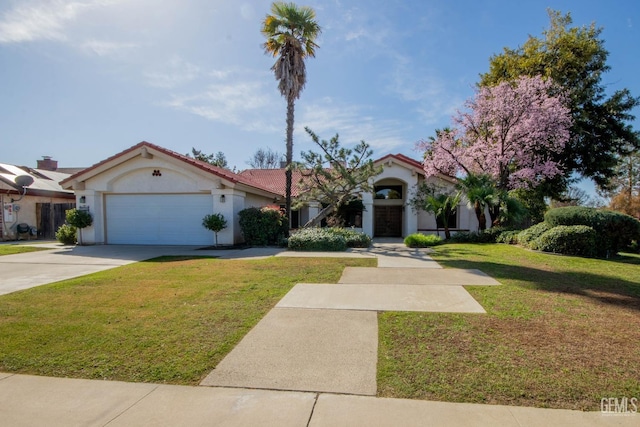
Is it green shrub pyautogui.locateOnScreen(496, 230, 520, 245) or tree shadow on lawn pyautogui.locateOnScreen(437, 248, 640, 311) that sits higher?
green shrub pyautogui.locateOnScreen(496, 230, 520, 245)

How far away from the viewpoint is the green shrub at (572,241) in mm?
11156

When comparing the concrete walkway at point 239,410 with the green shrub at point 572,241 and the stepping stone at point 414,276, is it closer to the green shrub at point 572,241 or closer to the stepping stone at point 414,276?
the stepping stone at point 414,276

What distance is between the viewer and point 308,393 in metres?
3.07

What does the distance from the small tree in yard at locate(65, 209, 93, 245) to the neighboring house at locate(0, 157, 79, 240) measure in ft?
21.4

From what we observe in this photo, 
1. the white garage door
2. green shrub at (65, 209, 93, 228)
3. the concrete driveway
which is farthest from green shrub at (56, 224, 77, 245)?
the concrete driveway

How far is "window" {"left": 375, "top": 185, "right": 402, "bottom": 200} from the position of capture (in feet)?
74.4

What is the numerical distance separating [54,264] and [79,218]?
591 centimetres

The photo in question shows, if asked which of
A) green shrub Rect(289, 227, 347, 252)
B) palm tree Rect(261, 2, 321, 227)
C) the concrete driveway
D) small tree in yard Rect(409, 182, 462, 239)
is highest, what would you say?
palm tree Rect(261, 2, 321, 227)

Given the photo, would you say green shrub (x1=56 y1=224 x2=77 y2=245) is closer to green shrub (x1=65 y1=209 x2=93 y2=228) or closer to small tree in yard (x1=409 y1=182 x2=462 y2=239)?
green shrub (x1=65 y1=209 x2=93 y2=228)

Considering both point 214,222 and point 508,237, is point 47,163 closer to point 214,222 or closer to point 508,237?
point 214,222

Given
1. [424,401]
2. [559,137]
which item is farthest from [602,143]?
[424,401]

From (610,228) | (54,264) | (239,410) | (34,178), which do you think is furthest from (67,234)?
(610,228)

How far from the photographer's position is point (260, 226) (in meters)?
15.1

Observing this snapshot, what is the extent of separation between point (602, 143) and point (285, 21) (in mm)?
18406
